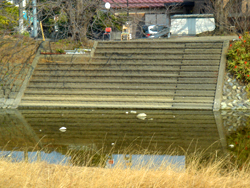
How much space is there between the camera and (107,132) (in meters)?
8.49

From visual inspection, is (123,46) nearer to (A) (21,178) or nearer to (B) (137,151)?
(B) (137,151)

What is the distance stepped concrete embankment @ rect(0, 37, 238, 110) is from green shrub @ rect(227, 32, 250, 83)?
1.10ft

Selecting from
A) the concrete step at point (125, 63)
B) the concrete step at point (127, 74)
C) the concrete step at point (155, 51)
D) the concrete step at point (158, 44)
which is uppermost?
the concrete step at point (158, 44)

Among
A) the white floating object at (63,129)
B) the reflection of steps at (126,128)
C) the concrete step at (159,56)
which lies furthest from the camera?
the concrete step at (159,56)

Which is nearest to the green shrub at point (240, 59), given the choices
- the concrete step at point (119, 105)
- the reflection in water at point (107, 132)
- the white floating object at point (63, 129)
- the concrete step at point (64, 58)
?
the concrete step at point (119, 105)

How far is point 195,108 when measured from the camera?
11156mm

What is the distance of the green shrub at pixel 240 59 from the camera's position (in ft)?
38.9

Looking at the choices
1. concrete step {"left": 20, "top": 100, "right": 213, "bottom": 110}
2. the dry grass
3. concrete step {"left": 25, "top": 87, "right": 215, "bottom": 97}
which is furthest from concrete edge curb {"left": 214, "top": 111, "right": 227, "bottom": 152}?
the dry grass

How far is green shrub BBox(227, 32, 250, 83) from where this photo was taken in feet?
38.9

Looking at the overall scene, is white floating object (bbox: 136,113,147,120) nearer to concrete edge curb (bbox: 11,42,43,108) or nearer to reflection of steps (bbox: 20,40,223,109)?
reflection of steps (bbox: 20,40,223,109)

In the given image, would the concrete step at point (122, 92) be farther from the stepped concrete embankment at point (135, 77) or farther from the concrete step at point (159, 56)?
the concrete step at point (159, 56)

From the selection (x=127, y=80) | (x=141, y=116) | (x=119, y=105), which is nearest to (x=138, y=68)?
(x=127, y=80)

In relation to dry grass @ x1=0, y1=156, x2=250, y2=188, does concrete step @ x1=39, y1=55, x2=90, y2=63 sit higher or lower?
higher

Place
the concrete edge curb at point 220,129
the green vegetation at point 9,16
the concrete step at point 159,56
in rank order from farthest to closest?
the concrete step at point 159,56 < the green vegetation at point 9,16 < the concrete edge curb at point 220,129
